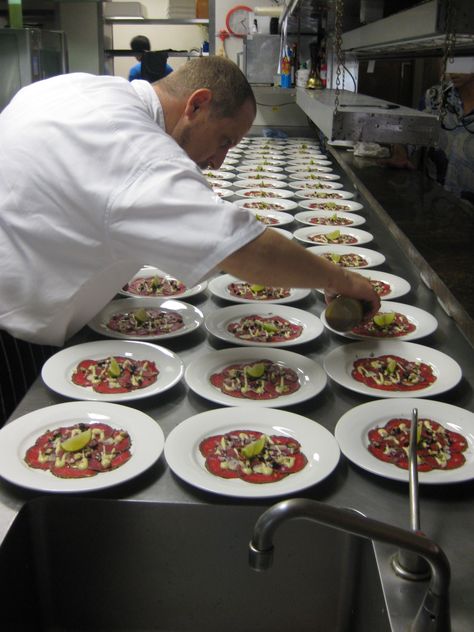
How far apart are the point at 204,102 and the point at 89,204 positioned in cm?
47

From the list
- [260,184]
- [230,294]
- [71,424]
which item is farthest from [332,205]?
[71,424]

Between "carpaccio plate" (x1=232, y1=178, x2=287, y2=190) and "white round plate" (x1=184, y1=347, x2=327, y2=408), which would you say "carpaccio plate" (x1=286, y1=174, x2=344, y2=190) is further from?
"white round plate" (x1=184, y1=347, x2=327, y2=408)

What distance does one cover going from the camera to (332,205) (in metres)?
3.10

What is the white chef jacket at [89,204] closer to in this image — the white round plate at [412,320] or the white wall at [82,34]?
the white round plate at [412,320]

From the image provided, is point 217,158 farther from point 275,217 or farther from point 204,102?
point 275,217

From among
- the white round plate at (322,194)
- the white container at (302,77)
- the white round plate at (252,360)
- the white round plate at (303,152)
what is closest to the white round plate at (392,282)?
the white round plate at (252,360)

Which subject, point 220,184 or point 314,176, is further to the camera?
point 314,176

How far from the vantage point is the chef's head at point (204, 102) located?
5.07 feet

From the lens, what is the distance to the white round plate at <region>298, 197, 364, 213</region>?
121 inches

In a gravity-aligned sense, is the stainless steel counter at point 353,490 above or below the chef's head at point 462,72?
below

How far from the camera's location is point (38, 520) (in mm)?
1071

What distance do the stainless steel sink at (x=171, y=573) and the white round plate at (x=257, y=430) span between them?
4 cm

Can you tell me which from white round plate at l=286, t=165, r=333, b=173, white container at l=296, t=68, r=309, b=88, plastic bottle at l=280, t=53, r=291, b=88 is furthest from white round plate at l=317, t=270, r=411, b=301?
plastic bottle at l=280, t=53, r=291, b=88

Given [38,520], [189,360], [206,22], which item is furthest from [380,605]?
[206,22]
